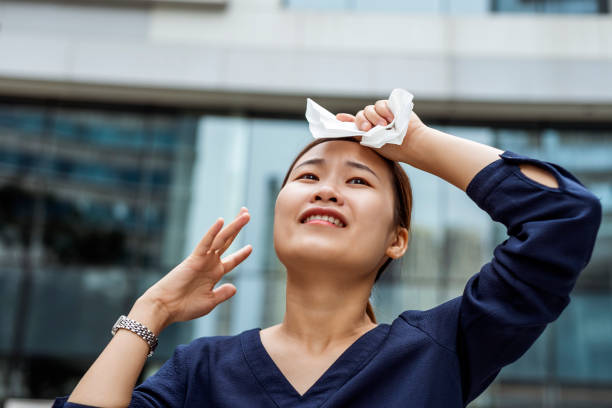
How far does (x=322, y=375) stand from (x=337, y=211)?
1.35ft

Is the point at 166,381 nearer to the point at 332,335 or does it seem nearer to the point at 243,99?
the point at 332,335

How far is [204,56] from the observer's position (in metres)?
8.23

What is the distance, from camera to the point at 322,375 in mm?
1588

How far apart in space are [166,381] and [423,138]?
0.93m

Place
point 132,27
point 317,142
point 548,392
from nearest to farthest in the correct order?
point 317,142, point 548,392, point 132,27

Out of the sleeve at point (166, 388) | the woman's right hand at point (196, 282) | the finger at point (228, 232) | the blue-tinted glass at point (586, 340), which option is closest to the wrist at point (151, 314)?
the woman's right hand at point (196, 282)

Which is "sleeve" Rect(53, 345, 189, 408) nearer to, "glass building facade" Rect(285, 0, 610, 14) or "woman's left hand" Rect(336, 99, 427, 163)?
"woman's left hand" Rect(336, 99, 427, 163)

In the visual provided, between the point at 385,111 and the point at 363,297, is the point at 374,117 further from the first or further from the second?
the point at 363,297

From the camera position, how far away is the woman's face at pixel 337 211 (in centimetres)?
166

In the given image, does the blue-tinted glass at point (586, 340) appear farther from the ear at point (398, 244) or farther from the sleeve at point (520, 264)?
the sleeve at point (520, 264)

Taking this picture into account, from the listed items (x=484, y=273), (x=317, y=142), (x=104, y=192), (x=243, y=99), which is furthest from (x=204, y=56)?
(x=484, y=273)

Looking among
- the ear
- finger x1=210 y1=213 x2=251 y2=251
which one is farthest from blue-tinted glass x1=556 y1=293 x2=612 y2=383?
finger x1=210 y1=213 x2=251 y2=251

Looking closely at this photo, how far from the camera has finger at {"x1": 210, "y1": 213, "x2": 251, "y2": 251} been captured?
1.72 meters

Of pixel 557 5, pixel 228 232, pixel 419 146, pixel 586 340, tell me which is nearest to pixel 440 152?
pixel 419 146
